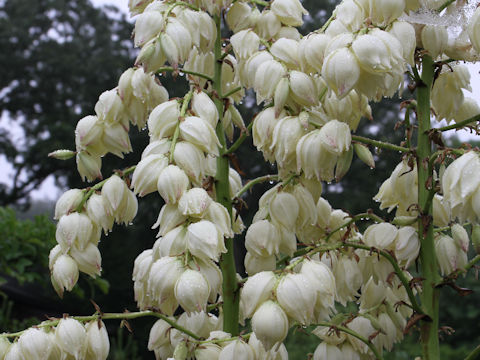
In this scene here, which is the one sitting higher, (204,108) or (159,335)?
(204,108)

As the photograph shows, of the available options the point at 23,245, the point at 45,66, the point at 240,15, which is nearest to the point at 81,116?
the point at 45,66

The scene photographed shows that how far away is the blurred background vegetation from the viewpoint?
5.43 m

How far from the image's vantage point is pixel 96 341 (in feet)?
2.61

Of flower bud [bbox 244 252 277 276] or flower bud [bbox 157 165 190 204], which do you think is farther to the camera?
flower bud [bbox 244 252 277 276]

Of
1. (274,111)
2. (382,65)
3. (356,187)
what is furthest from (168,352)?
(356,187)

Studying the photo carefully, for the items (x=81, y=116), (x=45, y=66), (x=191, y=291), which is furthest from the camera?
(x=45, y=66)

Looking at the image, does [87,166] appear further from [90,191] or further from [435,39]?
[435,39]

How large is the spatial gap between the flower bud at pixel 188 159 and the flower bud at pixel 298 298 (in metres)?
0.16

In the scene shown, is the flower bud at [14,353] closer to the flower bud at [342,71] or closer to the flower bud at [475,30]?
the flower bud at [342,71]

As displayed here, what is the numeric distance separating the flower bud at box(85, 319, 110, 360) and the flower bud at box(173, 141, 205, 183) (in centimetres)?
23

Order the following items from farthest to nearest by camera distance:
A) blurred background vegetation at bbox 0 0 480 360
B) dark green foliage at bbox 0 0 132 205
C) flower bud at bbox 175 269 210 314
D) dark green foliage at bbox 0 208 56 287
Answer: dark green foliage at bbox 0 0 132 205 → blurred background vegetation at bbox 0 0 480 360 → dark green foliage at bbox 0 208 56 287 → flower bud at bbox 175 269 210 314

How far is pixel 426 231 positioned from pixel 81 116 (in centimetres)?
661

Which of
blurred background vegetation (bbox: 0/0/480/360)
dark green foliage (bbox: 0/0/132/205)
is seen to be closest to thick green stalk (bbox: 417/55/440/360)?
blurred background vegetation (bbox: 0/0/480/360)

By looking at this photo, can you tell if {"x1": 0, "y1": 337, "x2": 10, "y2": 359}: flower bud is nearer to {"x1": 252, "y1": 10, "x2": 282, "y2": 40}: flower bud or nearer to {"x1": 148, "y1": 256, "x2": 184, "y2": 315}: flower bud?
{"x1": 148, "y1": 256, "x2": 184, "y2": 315}: flower bud
